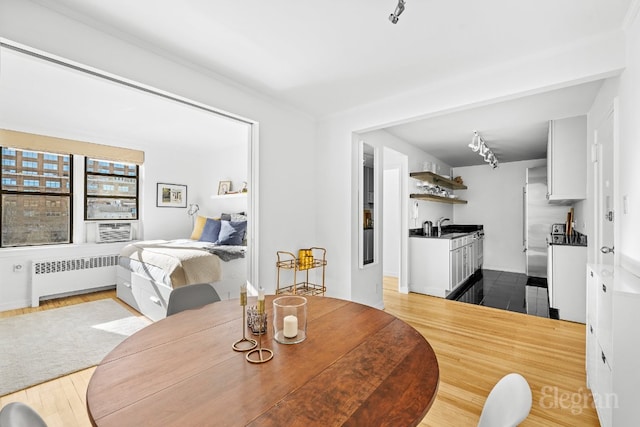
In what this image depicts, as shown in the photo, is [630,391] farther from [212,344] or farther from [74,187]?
[74,187]

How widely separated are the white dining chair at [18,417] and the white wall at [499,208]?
7.50m

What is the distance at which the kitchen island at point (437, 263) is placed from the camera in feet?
15.0

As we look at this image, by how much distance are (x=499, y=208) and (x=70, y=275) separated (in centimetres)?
786

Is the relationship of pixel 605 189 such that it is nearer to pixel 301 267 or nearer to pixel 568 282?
pixel 568 282

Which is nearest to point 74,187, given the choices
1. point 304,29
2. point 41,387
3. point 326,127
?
point 41,387

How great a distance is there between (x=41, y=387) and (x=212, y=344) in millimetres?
1964

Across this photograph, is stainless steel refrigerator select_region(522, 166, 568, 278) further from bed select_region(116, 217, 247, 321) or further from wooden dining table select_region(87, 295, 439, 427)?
wooden dining table select_region(87, 295, 439, 427)

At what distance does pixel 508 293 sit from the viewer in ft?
15.5

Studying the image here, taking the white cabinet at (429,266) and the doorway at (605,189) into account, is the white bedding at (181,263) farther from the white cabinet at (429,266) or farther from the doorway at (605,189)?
the doorway at (605,189)

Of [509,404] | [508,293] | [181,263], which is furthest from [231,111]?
[508,293]

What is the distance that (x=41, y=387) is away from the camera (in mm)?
2188

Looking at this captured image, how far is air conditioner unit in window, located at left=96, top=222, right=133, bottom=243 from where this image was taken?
4516 mm

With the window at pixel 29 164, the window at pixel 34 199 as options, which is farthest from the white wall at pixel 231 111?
the window at pixel 29 164

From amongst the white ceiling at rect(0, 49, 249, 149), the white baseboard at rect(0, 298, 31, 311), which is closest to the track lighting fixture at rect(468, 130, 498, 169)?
the white ceiling at rect(0, 49, 249, 149)
